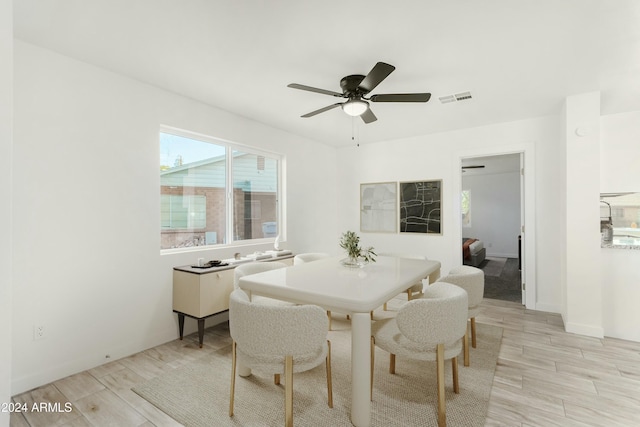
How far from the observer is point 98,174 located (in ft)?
8.25

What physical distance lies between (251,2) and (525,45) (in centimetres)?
201

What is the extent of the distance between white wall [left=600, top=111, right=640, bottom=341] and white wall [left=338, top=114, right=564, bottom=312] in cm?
48

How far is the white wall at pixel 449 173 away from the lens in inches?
148

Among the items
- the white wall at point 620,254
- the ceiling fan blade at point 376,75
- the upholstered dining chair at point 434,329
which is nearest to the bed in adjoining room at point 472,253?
the white wall at point 620,254

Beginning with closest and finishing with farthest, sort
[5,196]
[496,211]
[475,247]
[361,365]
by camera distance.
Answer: [5,196]
[361,365]
[475,247]
[496,211]

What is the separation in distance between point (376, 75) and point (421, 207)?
3041 millimetres

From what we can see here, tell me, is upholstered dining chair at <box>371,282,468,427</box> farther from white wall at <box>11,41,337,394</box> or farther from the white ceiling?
white wall at <box>11,41,337,394</box>

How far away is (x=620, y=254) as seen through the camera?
3.08 meters

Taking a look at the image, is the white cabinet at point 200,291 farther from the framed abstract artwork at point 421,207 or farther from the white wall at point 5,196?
the framed abstract artwork at point 421,207

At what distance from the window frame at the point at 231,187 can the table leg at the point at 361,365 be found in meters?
2.26

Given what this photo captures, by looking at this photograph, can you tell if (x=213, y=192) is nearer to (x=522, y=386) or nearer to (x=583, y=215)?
(x=522, y=386)

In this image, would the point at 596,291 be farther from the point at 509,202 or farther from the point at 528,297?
the point at 509,202

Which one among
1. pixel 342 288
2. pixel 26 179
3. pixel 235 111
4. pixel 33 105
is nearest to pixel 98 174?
pixel 26 179

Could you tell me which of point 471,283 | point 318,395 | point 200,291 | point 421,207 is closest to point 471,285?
point 471,283
